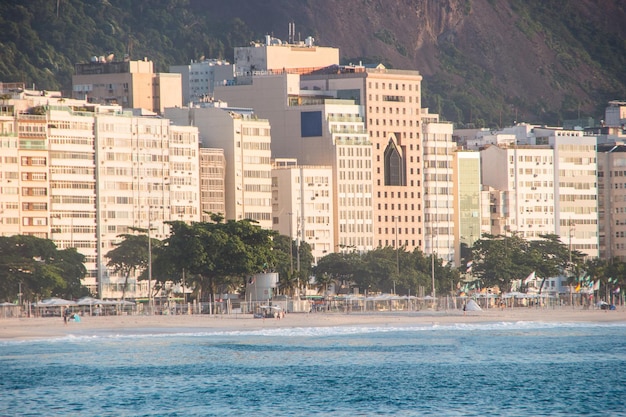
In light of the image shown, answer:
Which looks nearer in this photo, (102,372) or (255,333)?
(102,372)

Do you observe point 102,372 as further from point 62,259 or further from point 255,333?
point 62,259

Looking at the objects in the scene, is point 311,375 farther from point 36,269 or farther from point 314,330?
point 36,269

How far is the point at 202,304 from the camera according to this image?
179m

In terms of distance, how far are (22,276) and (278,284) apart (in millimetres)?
26929

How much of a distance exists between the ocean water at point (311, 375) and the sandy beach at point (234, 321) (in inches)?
112

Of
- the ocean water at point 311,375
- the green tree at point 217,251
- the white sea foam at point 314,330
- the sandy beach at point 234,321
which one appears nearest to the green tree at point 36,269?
the green tree at point 217,251

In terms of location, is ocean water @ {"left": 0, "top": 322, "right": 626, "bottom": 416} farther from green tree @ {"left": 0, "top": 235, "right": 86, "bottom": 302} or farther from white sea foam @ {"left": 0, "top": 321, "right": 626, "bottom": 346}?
green tree @ {"left": 0, "top": 235, "right": 86, "bottom": 302}

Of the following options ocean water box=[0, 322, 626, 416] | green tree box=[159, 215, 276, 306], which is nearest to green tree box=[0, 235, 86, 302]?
green tree box=[159, 215, 276, 306]

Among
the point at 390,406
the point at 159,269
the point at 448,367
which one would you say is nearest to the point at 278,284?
the point at 159,269

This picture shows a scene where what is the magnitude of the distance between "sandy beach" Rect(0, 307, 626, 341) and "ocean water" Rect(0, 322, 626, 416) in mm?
2839

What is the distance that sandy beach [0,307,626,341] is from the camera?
150m

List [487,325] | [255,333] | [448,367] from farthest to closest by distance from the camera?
[487,325] < [255,333] < [448,367]

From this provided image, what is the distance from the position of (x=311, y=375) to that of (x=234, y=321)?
143ft

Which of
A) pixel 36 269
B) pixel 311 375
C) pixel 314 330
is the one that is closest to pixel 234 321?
pixel 314 330
